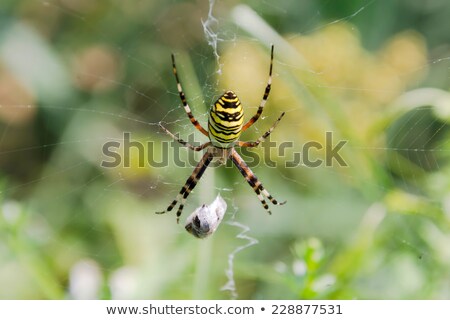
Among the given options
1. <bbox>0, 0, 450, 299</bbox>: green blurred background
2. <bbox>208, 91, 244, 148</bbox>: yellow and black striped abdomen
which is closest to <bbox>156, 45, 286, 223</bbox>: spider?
<bbox>208, 91, 244, 148</bbox>: yellow and black striped abdomen

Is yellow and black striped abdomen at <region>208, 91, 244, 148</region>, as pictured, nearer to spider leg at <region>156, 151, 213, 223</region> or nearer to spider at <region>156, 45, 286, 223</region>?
spider at <region>156, 45, 286, 223</region>

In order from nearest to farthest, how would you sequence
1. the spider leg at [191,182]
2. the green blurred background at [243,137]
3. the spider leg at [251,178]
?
the green blurred background at [243,137]
the spider leg at [191,182]
the spider leg at [251,178]

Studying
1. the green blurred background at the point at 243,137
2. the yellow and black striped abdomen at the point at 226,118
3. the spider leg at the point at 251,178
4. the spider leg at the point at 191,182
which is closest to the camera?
the yellow and black striped abdomen at the point at 226,118

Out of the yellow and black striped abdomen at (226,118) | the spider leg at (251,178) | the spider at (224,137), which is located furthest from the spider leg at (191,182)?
the yellow and black striped abdomen at (226,118)

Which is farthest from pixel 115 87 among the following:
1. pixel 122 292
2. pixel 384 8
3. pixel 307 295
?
pixel 307 295

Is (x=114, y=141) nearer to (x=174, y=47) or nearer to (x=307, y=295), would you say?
(x=174, y=47)

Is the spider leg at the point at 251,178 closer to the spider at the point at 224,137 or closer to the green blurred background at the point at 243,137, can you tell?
the spider at the point at 224,137

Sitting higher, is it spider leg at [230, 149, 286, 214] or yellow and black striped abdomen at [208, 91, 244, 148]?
spider leg at [230, 149, 286, 214]
